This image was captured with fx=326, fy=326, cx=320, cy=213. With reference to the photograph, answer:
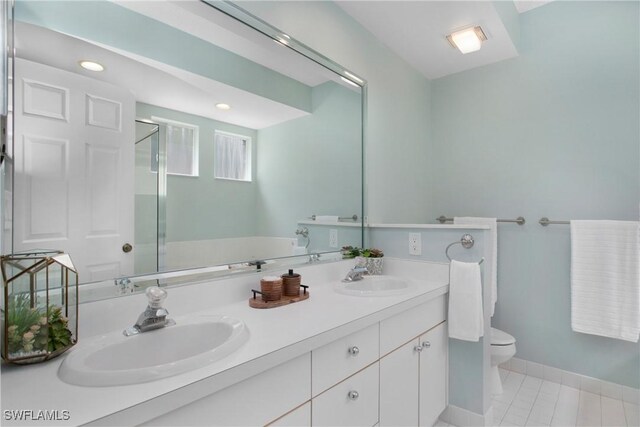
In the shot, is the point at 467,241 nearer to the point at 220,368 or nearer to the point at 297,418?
the point at 297,418

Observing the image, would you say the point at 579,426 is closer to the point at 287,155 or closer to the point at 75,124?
the point at 287,155

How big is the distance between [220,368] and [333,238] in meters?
1.29

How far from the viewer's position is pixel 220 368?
770 millimetres

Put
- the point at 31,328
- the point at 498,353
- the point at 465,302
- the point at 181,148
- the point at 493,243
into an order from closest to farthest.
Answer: the point at 31,328 → the point at 181,148 → the point at 465,302 → the point at 498,353 → the point at 493,243

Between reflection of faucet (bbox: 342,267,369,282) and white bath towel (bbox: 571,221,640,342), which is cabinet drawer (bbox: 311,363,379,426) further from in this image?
white bath towel (bbox: 571,221,640,342)

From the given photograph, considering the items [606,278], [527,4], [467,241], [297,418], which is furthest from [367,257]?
[527,4]

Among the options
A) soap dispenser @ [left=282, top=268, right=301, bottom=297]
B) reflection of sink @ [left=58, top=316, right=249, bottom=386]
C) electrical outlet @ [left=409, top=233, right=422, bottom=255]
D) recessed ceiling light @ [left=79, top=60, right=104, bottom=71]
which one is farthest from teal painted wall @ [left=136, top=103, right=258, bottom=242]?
electrical outlet @ [left=409, top=233, right=422, bottom=255]

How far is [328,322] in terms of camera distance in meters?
1.12

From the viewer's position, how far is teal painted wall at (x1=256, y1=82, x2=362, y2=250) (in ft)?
5.27

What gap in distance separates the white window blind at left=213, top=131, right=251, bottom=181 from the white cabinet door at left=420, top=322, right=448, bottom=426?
1176 millimetres

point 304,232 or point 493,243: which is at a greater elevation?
point 304,232

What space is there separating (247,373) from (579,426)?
2151 millimetres

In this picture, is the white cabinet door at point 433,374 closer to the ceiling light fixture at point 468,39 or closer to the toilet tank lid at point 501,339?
the toilet tank lid at point 501,339

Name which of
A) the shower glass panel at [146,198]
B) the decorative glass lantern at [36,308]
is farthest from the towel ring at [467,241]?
the decorative glass lantern at [36,308]
